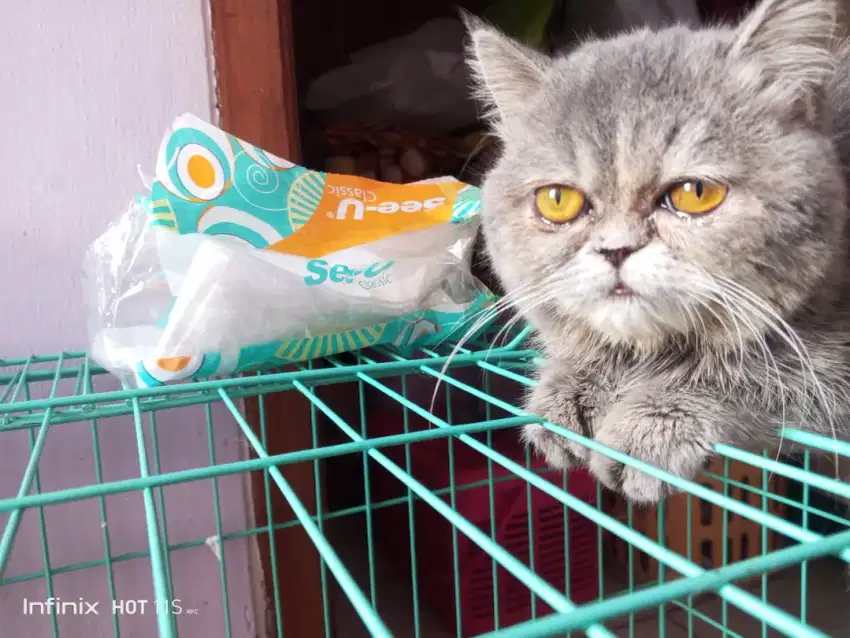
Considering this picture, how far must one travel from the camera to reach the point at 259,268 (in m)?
0.80

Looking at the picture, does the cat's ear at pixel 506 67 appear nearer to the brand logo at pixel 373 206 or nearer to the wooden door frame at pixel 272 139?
the brand logo at pixel 373 206

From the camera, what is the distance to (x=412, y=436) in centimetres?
52

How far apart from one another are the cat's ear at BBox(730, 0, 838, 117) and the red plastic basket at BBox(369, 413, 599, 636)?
70 cm

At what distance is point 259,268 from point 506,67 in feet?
1.35

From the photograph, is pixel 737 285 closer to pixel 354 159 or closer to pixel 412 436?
pixel 412 436

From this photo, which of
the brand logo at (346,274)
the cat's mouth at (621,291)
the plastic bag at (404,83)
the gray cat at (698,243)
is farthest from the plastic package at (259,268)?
the plastic bag at (404,83)

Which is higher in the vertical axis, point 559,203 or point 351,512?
point 559,203

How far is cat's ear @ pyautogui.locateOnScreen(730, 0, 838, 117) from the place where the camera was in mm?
605

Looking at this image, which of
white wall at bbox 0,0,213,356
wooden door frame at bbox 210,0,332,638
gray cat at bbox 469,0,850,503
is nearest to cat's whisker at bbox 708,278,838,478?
gray cat at bbox 469,0,850,503

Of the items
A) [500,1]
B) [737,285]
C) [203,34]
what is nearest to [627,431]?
[737,285]

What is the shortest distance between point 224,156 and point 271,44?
0.92 ft

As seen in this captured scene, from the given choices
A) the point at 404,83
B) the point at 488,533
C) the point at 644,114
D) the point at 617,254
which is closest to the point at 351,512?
the point at 488,533

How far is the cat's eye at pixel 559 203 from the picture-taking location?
684 millimetres

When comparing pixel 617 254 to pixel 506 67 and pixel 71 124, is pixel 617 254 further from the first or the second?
pixel 71 124
